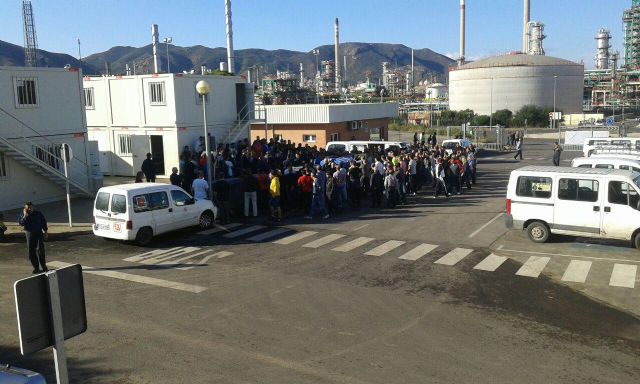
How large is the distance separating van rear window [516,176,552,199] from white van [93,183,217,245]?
9.54 meters

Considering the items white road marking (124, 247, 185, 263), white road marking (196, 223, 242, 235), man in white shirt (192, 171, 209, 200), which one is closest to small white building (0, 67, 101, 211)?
man in white shirt (192, 171, 209, 200)

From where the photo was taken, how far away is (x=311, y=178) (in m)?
19.9

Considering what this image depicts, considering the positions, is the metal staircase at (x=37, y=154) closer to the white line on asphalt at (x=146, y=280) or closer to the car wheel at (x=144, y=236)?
the car wheel at (x=144, y=236)

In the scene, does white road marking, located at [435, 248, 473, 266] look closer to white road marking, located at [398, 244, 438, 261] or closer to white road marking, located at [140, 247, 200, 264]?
white road marking, located at [398, 244, 438, 261]

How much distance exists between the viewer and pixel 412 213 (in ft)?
66.4

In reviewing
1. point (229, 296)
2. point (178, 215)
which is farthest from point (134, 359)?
point (178, 215)

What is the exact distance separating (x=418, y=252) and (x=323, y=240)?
2.87 meters

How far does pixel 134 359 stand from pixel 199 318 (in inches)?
69.6

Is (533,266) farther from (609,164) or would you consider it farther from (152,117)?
(152,117)

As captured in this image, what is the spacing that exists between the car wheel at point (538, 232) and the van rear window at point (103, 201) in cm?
1137

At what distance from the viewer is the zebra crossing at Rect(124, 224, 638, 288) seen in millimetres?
12609

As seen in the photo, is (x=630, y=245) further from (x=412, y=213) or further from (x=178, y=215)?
(x=178, y=215)

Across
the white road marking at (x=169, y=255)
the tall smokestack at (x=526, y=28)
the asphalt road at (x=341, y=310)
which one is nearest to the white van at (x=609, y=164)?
the asphalt road at (x=341, y=310)

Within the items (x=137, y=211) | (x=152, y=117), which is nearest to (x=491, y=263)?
(x=137, y=211)
